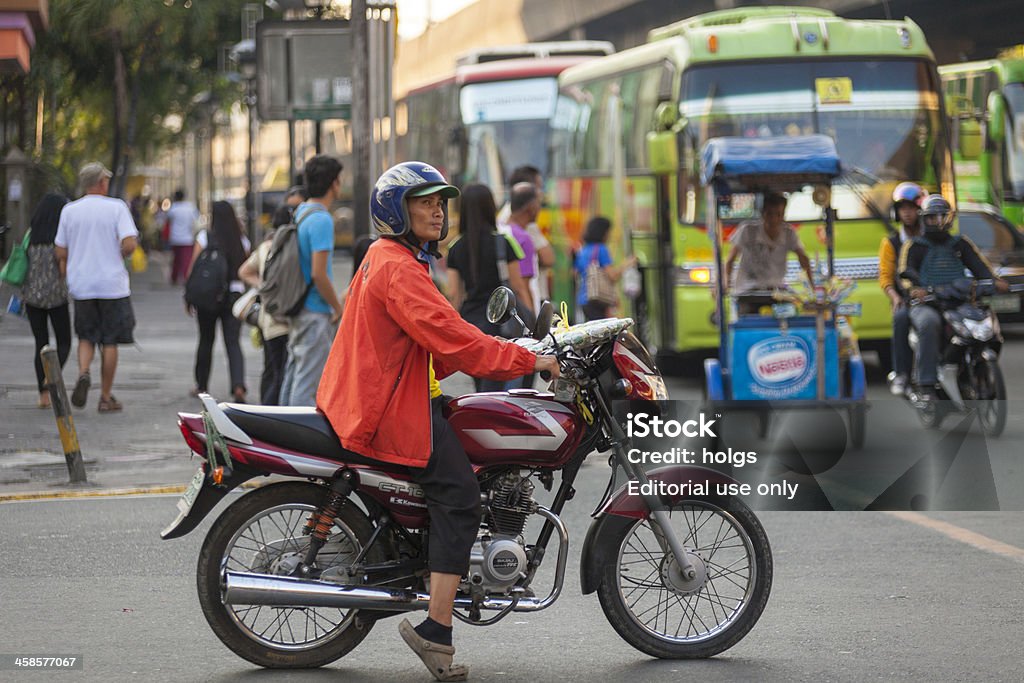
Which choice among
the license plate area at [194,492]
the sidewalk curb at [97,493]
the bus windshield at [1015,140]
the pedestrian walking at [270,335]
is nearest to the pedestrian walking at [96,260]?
the pedestrian walking at [270,335]

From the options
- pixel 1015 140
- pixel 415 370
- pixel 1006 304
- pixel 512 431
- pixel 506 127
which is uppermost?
pixel 506 127

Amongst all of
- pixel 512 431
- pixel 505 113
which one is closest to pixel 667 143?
pixel 512 431

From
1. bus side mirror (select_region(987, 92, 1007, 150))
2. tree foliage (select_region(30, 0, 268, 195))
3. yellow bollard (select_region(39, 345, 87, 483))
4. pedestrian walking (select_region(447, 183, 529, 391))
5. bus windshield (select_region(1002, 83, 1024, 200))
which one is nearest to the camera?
pedestrian walking (select_region(447, 183, 529, 391))

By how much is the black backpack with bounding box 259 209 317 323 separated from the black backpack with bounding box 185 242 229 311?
3.15m

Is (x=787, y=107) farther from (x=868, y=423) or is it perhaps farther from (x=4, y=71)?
(x=4, y=71)

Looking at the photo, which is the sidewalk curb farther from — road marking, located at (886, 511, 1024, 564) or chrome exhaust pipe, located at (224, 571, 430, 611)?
chrome exhaust pipe, located at (224, 571, 430, 611)

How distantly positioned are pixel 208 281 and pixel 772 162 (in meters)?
4.45

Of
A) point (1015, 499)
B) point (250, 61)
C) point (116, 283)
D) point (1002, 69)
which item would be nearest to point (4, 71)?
point (116, 283)

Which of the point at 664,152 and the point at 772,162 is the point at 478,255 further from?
the point at 664,152

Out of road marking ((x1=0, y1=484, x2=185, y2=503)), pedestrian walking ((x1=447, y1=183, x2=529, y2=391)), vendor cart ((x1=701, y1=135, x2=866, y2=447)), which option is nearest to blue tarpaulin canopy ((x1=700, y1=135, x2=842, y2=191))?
vendor cart ((x1=701, y1=135, x2=866, y2=447))

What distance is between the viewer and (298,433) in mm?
5445

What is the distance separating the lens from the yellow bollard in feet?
32.2

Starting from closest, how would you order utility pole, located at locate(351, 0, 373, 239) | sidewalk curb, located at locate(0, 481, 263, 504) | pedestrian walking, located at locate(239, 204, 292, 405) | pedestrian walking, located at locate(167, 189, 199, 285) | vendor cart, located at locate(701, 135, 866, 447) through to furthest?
sidewalk curb, located at locate(0, 481, 263, 504), pedestrian walking, located at locate(239, 204, 292, 405), vendor cart, located at locate(701, 135, 866, 447), utility pole, located at locate(351, 0, 373, 239), pedestrian walking, located at locate(167, 189, 199, 285)

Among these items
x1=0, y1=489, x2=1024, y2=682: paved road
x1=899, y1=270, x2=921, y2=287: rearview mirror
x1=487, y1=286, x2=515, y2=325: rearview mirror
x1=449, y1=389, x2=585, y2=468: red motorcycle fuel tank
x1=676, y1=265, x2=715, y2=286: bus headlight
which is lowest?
x1=0, y1=489, x2=1024, y2=682: paved road
